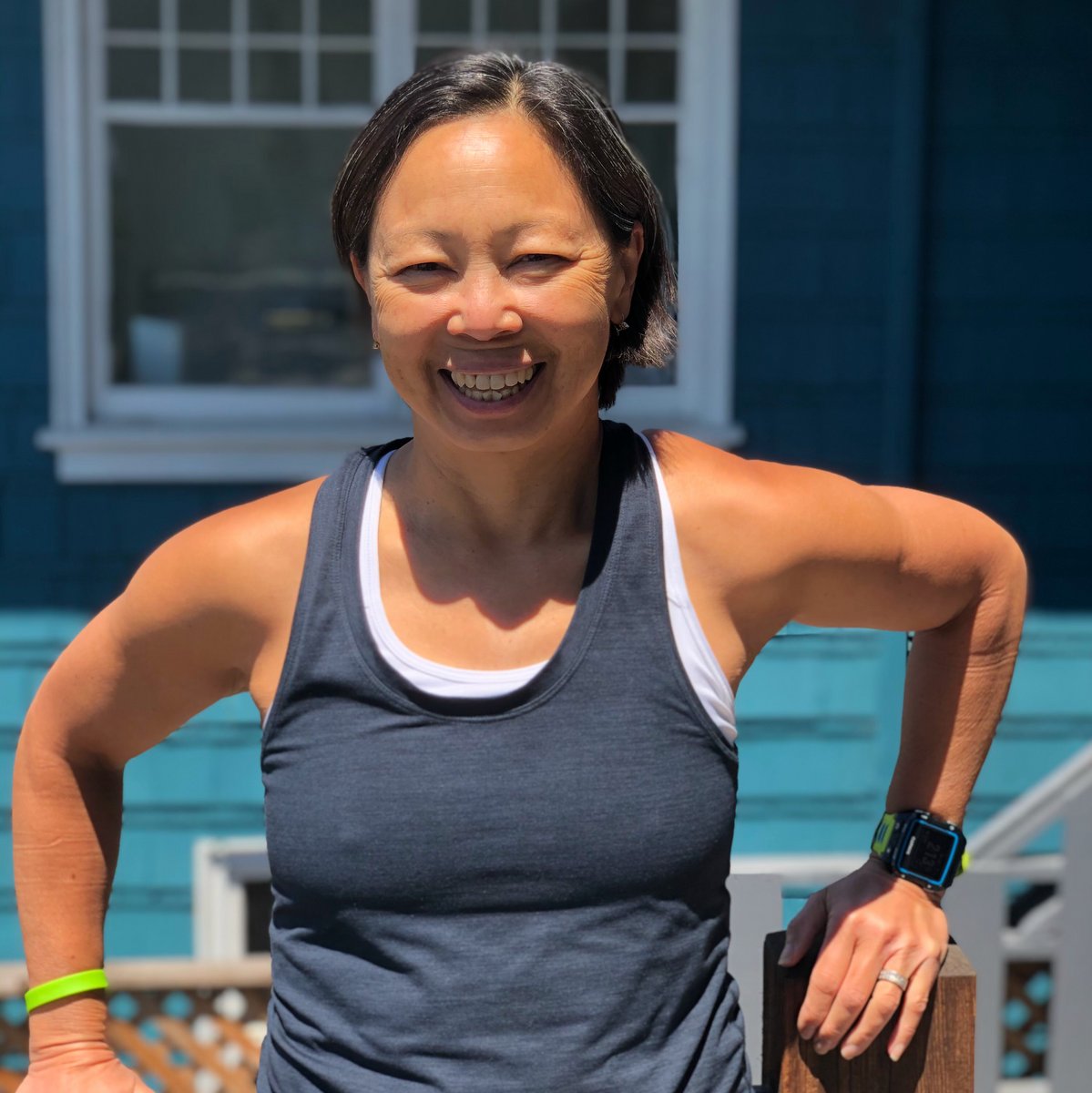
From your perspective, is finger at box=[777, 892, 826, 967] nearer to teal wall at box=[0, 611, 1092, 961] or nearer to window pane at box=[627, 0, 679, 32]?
teal wall at box=[0, 611, 1092, 961]

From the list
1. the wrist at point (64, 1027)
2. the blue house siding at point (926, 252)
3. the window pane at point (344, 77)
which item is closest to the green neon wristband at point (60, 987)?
the wrist at point (64, 1027)

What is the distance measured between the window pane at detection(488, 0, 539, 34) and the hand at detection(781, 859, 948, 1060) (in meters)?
3.51

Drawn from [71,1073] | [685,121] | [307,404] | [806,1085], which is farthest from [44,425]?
[806,1085]

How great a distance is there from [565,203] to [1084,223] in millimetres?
3521

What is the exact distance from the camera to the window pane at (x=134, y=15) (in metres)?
4.23

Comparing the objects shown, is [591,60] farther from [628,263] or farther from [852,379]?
[628,263]

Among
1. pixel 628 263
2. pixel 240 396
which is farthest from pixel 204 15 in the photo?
pixel 628 263

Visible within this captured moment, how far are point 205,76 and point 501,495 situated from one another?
136 inches

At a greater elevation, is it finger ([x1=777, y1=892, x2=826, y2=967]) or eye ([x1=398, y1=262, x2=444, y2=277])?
eye ([x1=398, y1=262, x2=444, y2=277])

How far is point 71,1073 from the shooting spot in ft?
4.51

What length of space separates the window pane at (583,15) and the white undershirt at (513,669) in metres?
3.43

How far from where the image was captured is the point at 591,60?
4.39 metres

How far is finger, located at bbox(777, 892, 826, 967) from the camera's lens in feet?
4.42

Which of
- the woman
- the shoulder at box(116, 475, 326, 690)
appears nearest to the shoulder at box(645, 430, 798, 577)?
the woman
